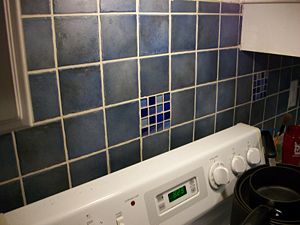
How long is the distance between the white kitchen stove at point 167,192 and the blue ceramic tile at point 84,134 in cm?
8

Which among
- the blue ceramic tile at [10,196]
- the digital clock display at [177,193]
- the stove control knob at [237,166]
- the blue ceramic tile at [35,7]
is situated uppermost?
the blue ceramic tile at [35,7]

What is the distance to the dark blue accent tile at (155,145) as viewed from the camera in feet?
2.88

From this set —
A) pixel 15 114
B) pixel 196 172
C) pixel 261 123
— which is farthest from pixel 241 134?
pixel 15 114

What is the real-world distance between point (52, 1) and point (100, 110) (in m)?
0.27

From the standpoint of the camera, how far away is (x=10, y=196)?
657 mm

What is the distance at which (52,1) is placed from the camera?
2.02 feet

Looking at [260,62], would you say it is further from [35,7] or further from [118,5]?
[35,7]

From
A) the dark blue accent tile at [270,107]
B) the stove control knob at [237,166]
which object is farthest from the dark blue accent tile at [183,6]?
the dark blue accent tile at [270,107]

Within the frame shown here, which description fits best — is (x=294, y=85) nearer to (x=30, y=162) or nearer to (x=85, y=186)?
(x=85, y=186)

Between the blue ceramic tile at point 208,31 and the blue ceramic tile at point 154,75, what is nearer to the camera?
the blue ceramic tile at point 154,75

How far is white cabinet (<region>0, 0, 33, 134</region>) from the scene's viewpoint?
1.59 ft

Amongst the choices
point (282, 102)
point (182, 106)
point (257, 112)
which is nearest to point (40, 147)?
point (182, 106)

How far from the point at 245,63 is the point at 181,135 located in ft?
1.24

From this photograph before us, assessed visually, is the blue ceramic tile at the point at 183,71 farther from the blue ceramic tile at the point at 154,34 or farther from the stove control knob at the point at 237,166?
the stove control knob at the point at 237,166
